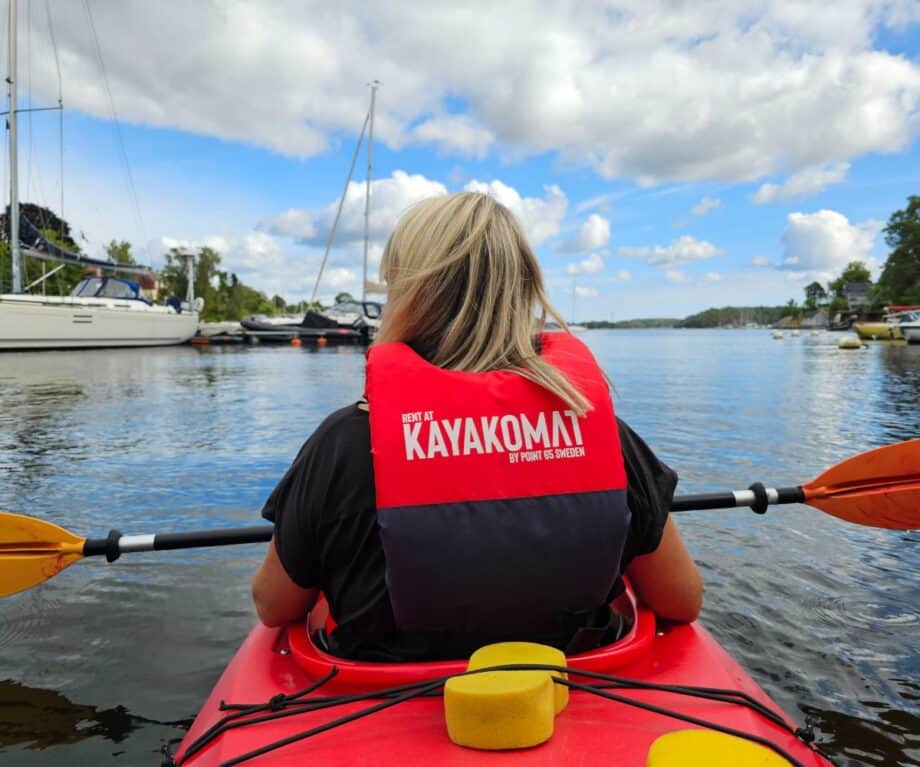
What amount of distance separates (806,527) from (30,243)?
34523mm

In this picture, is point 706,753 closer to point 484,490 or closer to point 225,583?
point 484,490

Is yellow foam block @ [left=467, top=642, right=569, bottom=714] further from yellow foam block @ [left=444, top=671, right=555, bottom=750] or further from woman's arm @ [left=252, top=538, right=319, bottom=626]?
woman's arm @ [left=252, top=538, right=319, bottom=626]

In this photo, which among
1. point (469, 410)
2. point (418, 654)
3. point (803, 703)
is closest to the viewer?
point (469, 410)

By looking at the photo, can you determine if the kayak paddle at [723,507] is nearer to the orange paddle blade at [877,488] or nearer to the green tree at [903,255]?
the orange paddle blade at [877,488]

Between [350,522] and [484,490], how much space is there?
13.6 inches

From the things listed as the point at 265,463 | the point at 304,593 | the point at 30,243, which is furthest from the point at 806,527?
the point at 30,243

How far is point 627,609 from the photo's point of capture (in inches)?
89.6

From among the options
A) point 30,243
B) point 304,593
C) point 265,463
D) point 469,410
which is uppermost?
point 30,243

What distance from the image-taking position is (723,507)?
312 centimetres

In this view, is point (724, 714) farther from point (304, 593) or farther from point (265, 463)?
point (265, 463)

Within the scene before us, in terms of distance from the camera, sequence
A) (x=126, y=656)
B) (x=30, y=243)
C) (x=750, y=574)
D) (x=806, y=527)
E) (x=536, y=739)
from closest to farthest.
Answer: (x=536, y=739) < (x=126, y=656) < (x=750, y=574) < (x=806, y=527) < (x=30, y=243)

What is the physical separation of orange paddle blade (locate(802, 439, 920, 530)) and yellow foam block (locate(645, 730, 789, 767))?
217 cm

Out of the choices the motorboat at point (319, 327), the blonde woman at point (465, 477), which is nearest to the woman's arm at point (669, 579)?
the blonde woman at point (465, 477)

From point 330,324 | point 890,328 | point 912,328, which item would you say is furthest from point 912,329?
point 330,324
